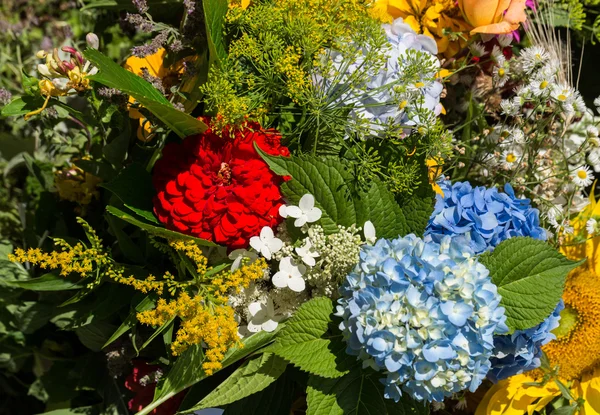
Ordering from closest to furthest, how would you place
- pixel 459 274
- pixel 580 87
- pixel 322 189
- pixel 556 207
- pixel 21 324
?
1. pixel 459 274
2. pixel 322 189
3. pixel 556 207
4. pixel 21 324
5. pixel 580 87

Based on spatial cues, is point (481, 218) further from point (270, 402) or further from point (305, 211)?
point (270, 402)

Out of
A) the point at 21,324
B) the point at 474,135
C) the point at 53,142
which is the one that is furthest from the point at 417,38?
the point at 21,324

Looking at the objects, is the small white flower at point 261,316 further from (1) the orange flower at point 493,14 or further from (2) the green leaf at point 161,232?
(1) the orange flower at point 493,14

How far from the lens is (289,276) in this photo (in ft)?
2.51

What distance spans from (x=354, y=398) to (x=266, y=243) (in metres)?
0.23

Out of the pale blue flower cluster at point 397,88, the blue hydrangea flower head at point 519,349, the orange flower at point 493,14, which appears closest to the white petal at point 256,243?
the pale blue flower cluster at point 397,88

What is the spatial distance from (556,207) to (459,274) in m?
0.38

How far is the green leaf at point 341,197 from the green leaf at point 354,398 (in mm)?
190

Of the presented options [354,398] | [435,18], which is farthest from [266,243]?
[435,18]

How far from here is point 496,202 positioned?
0.82 m

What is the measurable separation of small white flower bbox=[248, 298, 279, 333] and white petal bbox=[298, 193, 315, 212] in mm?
141

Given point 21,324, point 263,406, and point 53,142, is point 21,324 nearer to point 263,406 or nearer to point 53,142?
point 53,142

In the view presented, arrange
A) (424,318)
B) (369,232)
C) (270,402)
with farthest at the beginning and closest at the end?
(270,402) < (369,232) < (424,318)

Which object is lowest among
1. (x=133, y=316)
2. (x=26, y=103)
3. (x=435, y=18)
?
(x=133, y=316)
